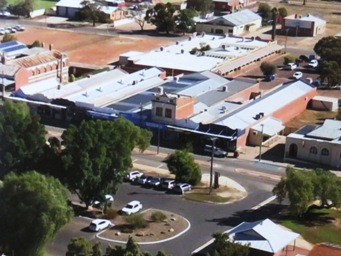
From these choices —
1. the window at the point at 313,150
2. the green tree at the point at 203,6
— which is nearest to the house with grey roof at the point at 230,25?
the green tree at the point at 203,6

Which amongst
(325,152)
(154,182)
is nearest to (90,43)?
(325,152)

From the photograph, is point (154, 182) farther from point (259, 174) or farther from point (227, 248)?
point (227, 248)

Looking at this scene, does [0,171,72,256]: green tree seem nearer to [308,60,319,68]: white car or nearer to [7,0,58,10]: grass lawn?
[308,60,319,68]: white car

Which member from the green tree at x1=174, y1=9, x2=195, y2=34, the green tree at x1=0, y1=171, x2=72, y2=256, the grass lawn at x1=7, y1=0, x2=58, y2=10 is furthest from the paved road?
the grass lawn at x1=7, y1=0, x2=58, y2=10

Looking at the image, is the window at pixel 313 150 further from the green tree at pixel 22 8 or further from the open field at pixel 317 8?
the open field at pixel 317 8

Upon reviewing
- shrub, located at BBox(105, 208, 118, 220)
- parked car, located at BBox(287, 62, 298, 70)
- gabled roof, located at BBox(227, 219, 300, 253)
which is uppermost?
gabled roof, located at BBox(227, 219, 300, 253)

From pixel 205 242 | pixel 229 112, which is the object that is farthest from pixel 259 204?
pixel 229 112
